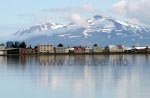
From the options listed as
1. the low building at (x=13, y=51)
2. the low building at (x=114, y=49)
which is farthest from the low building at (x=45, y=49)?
the low building at (x=114, y=49)

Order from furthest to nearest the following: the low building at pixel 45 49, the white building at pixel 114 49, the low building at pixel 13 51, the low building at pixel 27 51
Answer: the white building at pixel 114 49 < the low building at pixel 45 49 < the low building at pixel 13 51 < the low building at pixel 27 51

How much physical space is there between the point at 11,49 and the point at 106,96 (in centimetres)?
13690

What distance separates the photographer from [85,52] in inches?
6609

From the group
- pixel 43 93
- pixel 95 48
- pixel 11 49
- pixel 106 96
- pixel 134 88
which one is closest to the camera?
pixel 106 96

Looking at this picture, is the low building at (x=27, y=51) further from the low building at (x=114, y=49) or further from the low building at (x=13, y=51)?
the low building at (x=114, y=49)

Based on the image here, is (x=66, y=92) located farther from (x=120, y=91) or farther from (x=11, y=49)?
(x=11, y=49)

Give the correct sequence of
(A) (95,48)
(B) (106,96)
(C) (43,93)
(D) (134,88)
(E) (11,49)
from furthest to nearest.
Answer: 1. (A) (95,48)
2. (E) (11,49)
3. (D) (134,88)
4. (C) (43,93)
5. (B) (106,96)

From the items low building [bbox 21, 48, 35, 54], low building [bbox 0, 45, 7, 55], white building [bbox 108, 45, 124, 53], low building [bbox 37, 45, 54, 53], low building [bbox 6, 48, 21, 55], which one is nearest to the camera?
low building [bbox 21, 48, 35, 54]

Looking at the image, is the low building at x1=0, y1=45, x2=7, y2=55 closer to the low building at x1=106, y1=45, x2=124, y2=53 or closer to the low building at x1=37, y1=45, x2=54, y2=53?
the low building at x1=37, y1=45, x2=54, y2=53

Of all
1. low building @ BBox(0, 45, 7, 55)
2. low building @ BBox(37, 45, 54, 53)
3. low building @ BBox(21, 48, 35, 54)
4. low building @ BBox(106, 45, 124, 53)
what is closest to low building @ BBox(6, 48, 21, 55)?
low building @ BBox(0, 45, 7, 55)

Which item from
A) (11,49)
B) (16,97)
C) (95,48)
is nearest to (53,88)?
(16,97)

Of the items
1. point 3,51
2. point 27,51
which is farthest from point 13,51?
point 27,51

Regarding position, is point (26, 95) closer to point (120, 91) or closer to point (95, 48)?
point (120, 91)

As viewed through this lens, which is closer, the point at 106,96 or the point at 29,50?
the point at 106,96
